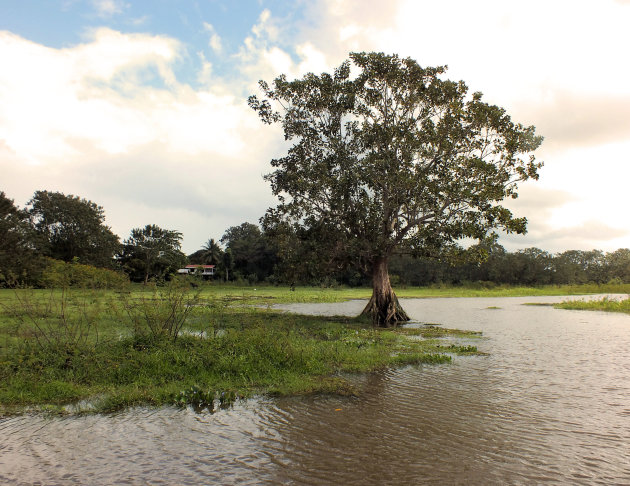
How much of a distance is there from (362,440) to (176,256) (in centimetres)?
9250

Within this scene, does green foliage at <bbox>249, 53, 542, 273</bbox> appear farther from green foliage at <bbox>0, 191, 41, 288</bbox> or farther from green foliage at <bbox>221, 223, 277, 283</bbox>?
green foliage at <bbox>221, 223, 277, 283</bbox>

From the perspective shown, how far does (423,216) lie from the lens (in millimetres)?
26969

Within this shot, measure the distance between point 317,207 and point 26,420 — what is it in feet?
68.7

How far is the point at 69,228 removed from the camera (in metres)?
77.8

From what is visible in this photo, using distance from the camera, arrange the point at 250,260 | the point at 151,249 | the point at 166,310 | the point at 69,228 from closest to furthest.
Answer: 1. the point at 166,310
2. the point at 69,228
3. the point at 151,249
4. the point at 250,260

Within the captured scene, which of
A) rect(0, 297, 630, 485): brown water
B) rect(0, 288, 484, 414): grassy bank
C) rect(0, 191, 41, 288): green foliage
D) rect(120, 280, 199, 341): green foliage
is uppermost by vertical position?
rect(0, 191, 41, 288): green foliage

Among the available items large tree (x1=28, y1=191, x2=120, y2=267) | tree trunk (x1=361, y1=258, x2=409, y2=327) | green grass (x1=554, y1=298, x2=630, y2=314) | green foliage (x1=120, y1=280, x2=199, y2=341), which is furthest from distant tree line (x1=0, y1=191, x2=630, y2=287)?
green foliage (x1=120, y1=280, x2=199, y2=341)

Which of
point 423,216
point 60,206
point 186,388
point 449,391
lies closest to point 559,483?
point 449,391

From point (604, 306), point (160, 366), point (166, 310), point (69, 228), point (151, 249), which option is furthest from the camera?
point (151, 249)

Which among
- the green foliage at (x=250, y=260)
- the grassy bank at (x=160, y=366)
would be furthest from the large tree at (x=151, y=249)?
the grassy bank at (x=160, y=366)

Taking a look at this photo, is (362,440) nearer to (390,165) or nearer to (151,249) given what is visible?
(390,165)

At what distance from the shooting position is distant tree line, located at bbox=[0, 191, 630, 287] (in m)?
51.2

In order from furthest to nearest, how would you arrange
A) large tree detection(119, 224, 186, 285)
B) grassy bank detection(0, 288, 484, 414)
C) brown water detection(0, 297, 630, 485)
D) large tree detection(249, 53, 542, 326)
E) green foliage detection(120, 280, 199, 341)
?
1. large tree detection(119, 224, 186, 285)
2. large tree detection(249, 53, 542, 326)
3. green foliage detection(120, 280, 199, 341)
4. grassy bank detection(0, 288, 484, 414)
5. brown water detection(0, 297, 630, 485)

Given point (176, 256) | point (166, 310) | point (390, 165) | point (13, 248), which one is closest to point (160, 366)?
point (166, 310)
